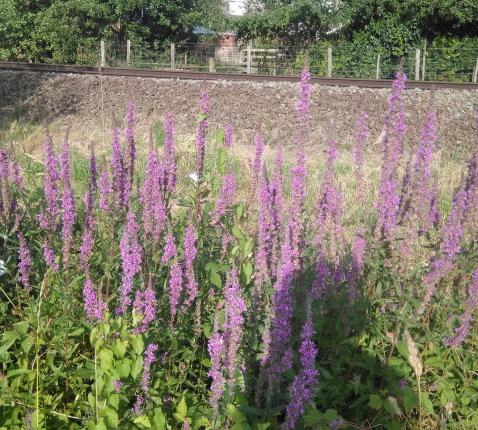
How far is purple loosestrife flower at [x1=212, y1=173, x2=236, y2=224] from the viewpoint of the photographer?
339 centimetres

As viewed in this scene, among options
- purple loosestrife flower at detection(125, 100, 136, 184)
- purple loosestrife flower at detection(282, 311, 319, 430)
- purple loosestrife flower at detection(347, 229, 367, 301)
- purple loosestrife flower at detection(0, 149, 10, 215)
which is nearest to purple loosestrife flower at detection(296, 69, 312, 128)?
purple loosestrife flower at detection(347, 229, 367, 301)

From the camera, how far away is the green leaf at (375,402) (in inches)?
101

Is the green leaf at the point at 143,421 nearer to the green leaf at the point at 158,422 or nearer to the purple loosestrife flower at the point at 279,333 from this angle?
the green leaf at the point at 158,422

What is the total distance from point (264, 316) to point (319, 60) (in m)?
26.8

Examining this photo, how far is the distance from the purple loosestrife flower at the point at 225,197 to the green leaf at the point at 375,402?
1391mm

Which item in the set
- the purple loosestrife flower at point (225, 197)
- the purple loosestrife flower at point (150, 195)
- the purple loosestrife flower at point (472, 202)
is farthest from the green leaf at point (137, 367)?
the purple loosestrife flower at point (472, 202)

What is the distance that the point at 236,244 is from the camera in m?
3.36

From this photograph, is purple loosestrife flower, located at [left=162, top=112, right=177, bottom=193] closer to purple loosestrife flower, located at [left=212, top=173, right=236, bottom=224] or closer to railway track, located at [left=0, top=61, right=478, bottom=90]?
purple loosestrife flower, located at [left=212, top=173, right=236, bottom=224]

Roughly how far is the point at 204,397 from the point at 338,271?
96 centimetres

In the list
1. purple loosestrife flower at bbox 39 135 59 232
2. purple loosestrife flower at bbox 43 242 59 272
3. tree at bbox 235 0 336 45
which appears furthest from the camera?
tree at bbox 235 0 336 45

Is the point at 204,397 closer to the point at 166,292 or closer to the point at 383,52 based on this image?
the point at 166,292

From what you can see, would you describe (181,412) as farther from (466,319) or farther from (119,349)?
(466,319)

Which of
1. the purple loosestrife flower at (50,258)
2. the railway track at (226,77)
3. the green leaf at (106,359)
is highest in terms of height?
the railway track at (226,77)

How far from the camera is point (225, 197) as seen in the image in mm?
3449
